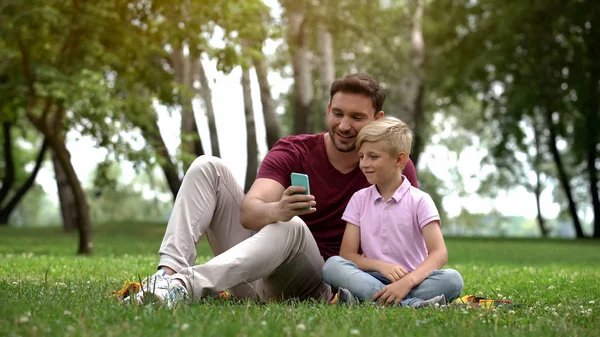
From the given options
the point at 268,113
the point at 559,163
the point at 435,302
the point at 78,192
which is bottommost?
the point at 435,302

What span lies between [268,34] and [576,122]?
55.3ft

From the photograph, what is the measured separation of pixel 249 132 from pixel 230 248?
1730cm

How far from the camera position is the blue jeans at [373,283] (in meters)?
5.10

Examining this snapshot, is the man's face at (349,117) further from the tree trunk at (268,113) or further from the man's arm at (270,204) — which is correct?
the tree trunk at (268,113)

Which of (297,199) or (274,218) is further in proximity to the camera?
(274,218)

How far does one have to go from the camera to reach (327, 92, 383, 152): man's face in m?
5.56

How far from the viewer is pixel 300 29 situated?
71.9 feet

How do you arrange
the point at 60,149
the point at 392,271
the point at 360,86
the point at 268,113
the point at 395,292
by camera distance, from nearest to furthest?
the point at 395,292, the point at 392,271, the point at 360,86, the point at 60,149, the point at 268,113

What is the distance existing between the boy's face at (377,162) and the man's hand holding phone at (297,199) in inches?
21.7

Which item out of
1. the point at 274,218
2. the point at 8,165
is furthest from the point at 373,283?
the point at 8,165

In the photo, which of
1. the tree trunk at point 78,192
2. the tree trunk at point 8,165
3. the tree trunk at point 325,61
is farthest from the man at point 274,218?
the tree trunk at point 8,165

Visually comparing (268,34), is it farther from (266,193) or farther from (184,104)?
(266,193)

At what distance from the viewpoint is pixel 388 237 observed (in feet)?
17.2

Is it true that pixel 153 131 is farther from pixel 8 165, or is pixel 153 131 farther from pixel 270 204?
pixel 8 165
